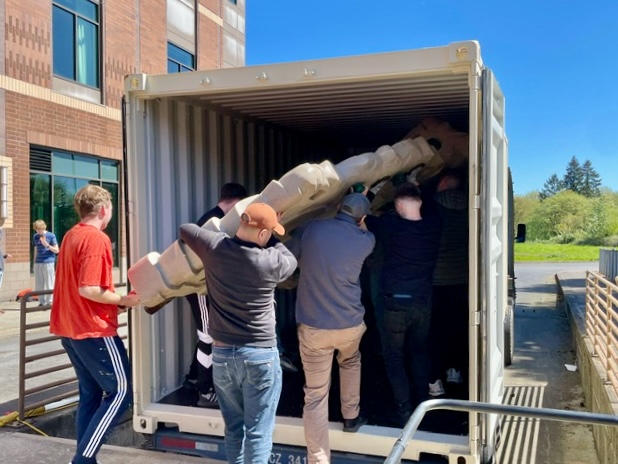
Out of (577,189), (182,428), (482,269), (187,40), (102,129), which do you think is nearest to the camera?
(482,269)

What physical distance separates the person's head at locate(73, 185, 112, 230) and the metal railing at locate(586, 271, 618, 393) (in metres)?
4.16

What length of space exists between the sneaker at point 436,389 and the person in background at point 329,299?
100 centimetres

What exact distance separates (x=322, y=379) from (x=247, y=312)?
0.87 meters

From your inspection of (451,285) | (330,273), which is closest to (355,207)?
(330,273)

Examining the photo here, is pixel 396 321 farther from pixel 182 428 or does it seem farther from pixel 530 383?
pixel 530 383

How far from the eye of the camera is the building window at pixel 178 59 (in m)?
18.7

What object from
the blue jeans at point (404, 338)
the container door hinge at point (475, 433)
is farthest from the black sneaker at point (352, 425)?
the container door hinge at point (475, 433)

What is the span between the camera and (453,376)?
5.27 metres

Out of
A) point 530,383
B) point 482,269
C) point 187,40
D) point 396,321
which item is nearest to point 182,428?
point 396,321

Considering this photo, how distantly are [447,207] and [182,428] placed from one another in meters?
2.67

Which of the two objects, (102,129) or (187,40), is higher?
(187,40)

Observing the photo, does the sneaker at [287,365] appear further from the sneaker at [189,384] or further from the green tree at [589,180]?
the green tree at [589,180]

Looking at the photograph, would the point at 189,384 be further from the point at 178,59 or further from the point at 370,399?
the point at 178,59

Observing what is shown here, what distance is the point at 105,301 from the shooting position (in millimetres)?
3758
